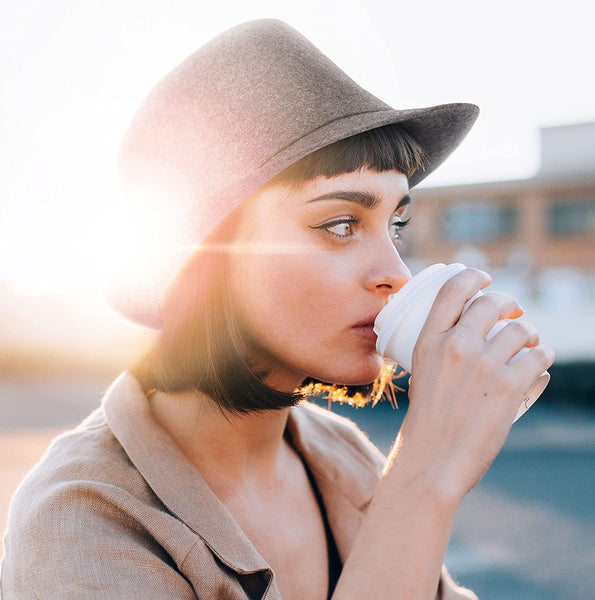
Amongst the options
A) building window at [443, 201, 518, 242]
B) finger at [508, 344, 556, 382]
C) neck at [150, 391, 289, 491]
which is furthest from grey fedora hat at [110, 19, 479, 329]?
building window at [443, 201, 518, 242]

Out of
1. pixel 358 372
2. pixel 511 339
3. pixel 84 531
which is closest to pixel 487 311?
pixel 511 339

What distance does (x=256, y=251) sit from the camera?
5.89 feet

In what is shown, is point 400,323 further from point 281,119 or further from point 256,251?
point 281,119

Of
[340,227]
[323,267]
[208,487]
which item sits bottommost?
[208,487]

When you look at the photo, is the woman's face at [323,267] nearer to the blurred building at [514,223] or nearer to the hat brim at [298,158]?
the hat brim at [298,158]

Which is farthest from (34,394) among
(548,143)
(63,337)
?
(548,143)

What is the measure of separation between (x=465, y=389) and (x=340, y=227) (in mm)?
575

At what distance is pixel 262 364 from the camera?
→ 196 cm

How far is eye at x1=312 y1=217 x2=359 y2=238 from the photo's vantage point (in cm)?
175

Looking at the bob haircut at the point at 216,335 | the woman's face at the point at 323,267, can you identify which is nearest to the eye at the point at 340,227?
the woman's face at the point at 323,267

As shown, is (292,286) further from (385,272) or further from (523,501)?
(523,501)

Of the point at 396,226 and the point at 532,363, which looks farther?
the point at 396,226

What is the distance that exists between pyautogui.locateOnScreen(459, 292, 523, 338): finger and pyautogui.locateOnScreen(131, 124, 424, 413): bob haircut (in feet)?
1.71

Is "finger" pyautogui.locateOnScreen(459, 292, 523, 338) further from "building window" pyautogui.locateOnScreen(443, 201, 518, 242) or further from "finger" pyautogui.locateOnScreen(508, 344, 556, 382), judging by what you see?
"building window" pyautogui.locateOnScreen(443, 201, 518, 242)
